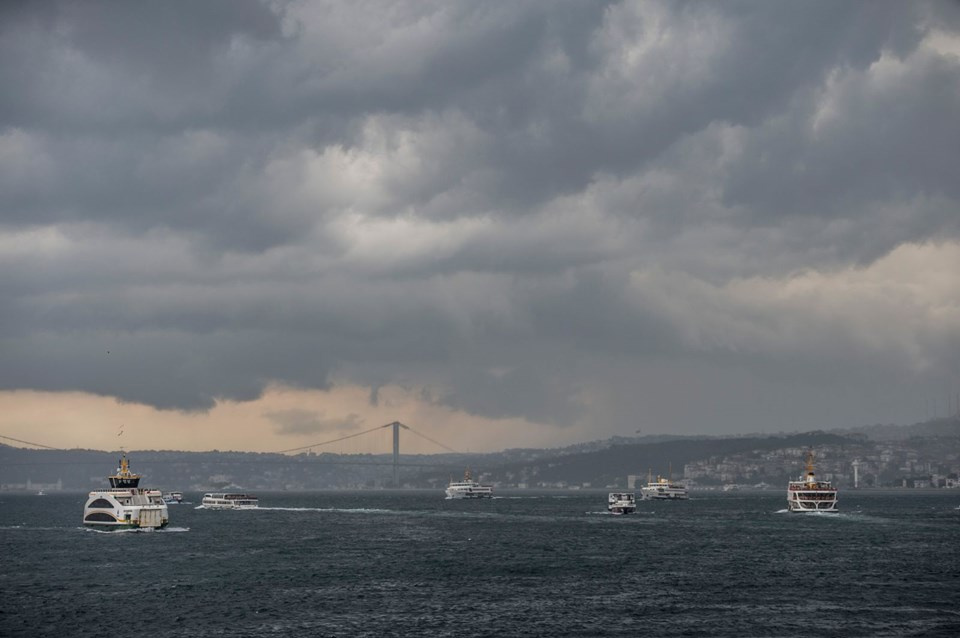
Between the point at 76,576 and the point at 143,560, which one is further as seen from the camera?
the point at 143,560

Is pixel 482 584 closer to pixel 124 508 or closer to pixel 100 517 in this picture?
pixel 124 508

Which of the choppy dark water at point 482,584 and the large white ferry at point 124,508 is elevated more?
the large white ferry at point 124,508

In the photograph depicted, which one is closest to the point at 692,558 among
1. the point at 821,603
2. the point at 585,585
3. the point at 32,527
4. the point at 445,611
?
the point at 585,585

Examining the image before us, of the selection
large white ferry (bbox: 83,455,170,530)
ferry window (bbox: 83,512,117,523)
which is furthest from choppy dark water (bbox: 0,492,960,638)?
ferry window (bbox: 83,512,117,523)

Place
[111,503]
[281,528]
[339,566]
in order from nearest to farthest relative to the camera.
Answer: [339,566] < [111,503] < [281,528]

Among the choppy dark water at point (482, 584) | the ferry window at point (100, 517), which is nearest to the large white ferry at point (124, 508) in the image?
the ferry window at point (100, 517)

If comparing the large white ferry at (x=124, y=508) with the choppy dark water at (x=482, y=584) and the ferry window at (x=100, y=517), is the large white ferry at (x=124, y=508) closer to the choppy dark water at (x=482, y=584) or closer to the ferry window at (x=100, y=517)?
the ferry window at (x=100, y=517)

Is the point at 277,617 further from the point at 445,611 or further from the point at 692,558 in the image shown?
the point at 692,558
